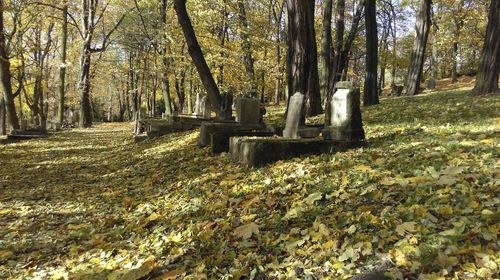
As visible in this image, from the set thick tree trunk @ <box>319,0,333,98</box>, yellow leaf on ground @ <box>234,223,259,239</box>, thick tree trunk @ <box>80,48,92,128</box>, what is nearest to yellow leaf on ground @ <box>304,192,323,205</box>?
yellow leaf on ground @ <box>234,223,259,239</box>

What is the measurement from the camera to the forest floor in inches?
128

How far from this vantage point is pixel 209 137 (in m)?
9.62

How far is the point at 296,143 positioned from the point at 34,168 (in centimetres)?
781

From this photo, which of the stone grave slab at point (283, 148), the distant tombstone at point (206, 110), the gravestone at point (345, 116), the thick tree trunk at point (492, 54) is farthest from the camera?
the distant tombstone at point (206, 110)

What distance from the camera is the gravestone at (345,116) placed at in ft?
22.7

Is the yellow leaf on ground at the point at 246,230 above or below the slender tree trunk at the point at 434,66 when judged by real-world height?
below

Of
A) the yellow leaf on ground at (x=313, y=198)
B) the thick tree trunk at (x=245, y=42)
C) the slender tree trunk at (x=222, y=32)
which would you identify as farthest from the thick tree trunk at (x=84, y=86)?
the yellow leaf on ground at (x=313, y=198)

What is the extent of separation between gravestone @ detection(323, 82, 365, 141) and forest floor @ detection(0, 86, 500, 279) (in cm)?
42

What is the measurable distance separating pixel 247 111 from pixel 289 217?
19.7 feet

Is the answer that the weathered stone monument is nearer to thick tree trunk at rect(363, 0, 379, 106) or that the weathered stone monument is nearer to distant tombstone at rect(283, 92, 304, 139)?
distant tombstone at rect(283, 92, 304, 139)

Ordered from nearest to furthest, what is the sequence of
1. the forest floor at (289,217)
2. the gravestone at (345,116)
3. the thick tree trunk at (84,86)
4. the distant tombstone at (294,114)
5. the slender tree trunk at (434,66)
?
the forest floor at (289,217)
the gravestone at (345,116)
the distant tombstone at (294,114)
the thick tree trunk at (84,86)
the slender tree trunk at (434,66)

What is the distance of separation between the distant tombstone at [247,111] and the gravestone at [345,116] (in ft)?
10.6

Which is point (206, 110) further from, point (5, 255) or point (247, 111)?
point (5, 255)

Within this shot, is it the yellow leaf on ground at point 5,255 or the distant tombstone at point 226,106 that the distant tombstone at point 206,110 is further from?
the yellow leaf on ground at point 5,255
